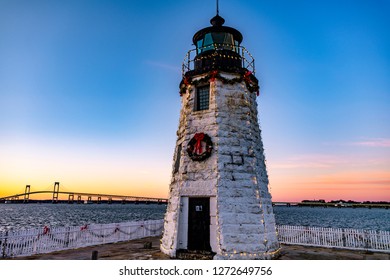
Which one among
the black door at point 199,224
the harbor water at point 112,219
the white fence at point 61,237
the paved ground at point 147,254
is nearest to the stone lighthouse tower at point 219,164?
the black door at point 199,224

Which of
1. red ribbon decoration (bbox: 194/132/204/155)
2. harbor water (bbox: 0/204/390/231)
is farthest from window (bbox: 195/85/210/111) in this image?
harbor water (bbox: 0/204/390/231)

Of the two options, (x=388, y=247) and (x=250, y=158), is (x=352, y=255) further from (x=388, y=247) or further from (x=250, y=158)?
(x=250, y=158)

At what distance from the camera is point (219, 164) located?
10398mm

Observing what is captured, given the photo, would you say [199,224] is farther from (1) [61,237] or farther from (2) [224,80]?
(1) [61,237]

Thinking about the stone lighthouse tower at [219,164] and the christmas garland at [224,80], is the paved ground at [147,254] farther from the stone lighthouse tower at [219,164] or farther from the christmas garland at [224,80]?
the christmas garland at [224,80]

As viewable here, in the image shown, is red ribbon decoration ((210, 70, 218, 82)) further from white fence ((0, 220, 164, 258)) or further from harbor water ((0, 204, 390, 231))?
harbor water ((0, 204, 390, 231))

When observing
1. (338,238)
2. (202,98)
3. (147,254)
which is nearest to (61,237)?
(147,254)

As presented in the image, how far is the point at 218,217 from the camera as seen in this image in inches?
385

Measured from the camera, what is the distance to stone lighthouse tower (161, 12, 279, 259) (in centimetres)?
983

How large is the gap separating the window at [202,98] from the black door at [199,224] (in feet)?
13.7

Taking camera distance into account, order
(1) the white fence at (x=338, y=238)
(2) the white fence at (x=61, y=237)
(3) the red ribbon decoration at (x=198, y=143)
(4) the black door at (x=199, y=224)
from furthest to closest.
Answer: (1) the white fence at (x=338, y=238)
(3) the red ribbon decoration at (x=198, y=143)
(2) the white fence at (x=61, y=237)
(4) the black door at (x=199, y=224)

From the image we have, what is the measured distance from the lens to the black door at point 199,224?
33.1 ft

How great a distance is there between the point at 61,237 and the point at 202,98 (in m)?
9.24
